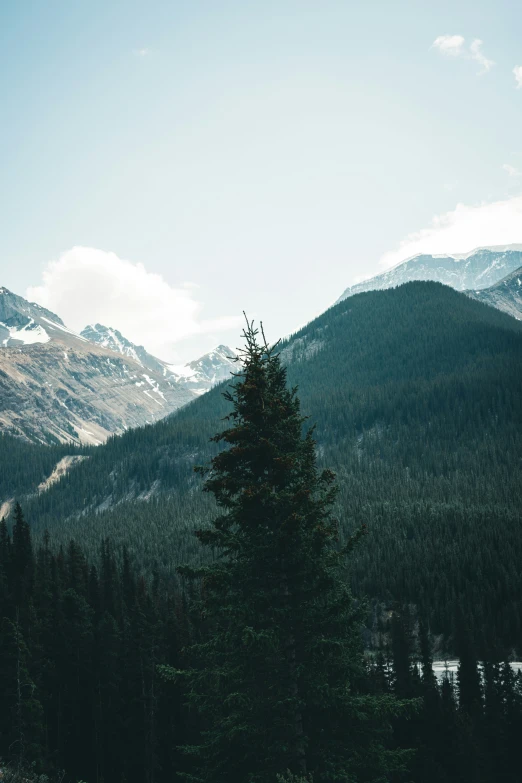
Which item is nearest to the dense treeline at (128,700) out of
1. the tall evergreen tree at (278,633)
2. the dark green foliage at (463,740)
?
the dark green foliage at (463,740)

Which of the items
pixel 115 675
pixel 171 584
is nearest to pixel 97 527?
pixel 171 584

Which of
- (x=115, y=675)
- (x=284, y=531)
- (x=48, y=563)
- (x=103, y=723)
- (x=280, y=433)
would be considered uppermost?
(x=280, y=433)

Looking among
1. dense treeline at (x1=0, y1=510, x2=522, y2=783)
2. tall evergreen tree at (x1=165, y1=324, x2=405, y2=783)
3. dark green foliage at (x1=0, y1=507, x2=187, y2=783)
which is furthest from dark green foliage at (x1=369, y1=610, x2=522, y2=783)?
tall evergreen tree at (x1=165, y1=324, x2=405, y2=783)

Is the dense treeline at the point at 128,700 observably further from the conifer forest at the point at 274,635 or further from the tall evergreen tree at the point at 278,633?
the tall evergreen tree at the point at 278,633

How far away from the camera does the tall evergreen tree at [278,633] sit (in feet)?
50.9

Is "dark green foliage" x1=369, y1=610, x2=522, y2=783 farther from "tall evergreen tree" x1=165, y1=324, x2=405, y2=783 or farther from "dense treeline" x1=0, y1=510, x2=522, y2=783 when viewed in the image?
"tall evergreen tree" x1=165, y1=324, x2=405, y2=783

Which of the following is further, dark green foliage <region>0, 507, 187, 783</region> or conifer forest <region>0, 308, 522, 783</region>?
dark green foliage <region>0, 507, 187, 783</region>

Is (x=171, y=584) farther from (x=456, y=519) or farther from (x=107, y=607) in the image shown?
(x=456, y=519)

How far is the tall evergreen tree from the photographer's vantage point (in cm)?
1551

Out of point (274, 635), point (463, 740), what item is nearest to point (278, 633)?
point (274, 635)

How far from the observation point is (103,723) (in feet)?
192

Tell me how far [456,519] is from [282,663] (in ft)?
440

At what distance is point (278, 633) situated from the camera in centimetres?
1622

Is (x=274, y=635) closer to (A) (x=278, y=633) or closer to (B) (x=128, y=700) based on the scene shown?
(A) (x=278, y=633)
